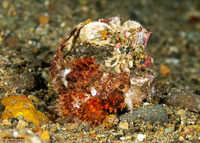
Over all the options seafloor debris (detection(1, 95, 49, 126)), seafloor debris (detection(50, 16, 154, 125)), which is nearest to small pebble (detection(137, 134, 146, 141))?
seafloor debris (detection(50, 16, 154, 125))

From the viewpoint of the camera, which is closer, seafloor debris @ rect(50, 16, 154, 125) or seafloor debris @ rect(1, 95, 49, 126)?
seafloor debris @ rect(1, 95, 49, 126)

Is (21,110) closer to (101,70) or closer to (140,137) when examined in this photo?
(101,70)

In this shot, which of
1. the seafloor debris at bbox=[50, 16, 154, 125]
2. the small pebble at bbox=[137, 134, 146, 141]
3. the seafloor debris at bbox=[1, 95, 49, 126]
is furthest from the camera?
the seafloor debris at bbox=[50, 16, 154, 125]

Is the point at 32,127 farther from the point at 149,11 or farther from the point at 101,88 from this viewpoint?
the point at 149,11

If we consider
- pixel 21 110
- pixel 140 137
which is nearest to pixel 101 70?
pixel 140 137

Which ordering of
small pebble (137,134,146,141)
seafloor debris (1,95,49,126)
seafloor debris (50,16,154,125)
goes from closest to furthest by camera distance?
small pebble (137,134,146,141) → seafloor debris (1,95,49,126) → seafloor debris (50,16,154,125)

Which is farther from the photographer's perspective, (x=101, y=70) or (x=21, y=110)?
(x=101, y=70)

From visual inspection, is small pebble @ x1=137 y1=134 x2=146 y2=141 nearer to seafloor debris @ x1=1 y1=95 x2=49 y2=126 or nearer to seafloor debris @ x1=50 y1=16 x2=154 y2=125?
seafloor debris @ x1=50 y1=16 x2=154 y2=125
